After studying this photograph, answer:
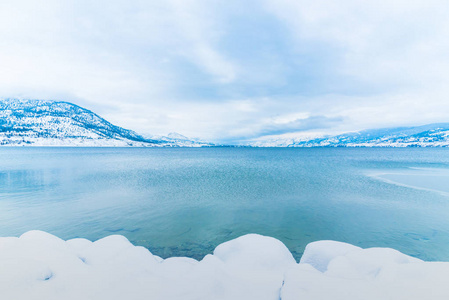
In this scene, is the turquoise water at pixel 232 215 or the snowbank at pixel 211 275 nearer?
the snowbank at pixel 211 275

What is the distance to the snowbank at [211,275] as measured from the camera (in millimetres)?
7996

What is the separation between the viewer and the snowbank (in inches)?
315

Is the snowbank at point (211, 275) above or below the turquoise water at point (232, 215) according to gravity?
above

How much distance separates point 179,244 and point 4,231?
16324 millimetres

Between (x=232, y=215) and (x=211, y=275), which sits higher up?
(x=211, y=275)

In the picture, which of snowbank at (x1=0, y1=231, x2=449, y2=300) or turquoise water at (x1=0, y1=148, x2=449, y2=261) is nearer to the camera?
snowbank at (x1=0, y1=231, x2=449, y2=300)

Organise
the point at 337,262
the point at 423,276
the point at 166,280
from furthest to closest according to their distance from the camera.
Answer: the point at 337,262 < the point at 166,280 < the point at 423,276

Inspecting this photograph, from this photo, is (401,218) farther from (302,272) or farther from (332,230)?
(302,272)

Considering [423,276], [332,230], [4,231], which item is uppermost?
[423,276]

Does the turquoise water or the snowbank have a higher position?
the snowbank

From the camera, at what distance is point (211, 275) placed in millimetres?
9609

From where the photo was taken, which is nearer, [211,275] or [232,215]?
[211,275]

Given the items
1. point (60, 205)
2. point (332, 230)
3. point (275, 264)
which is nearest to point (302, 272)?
point (275, 264)

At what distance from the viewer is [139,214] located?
77.5ft
